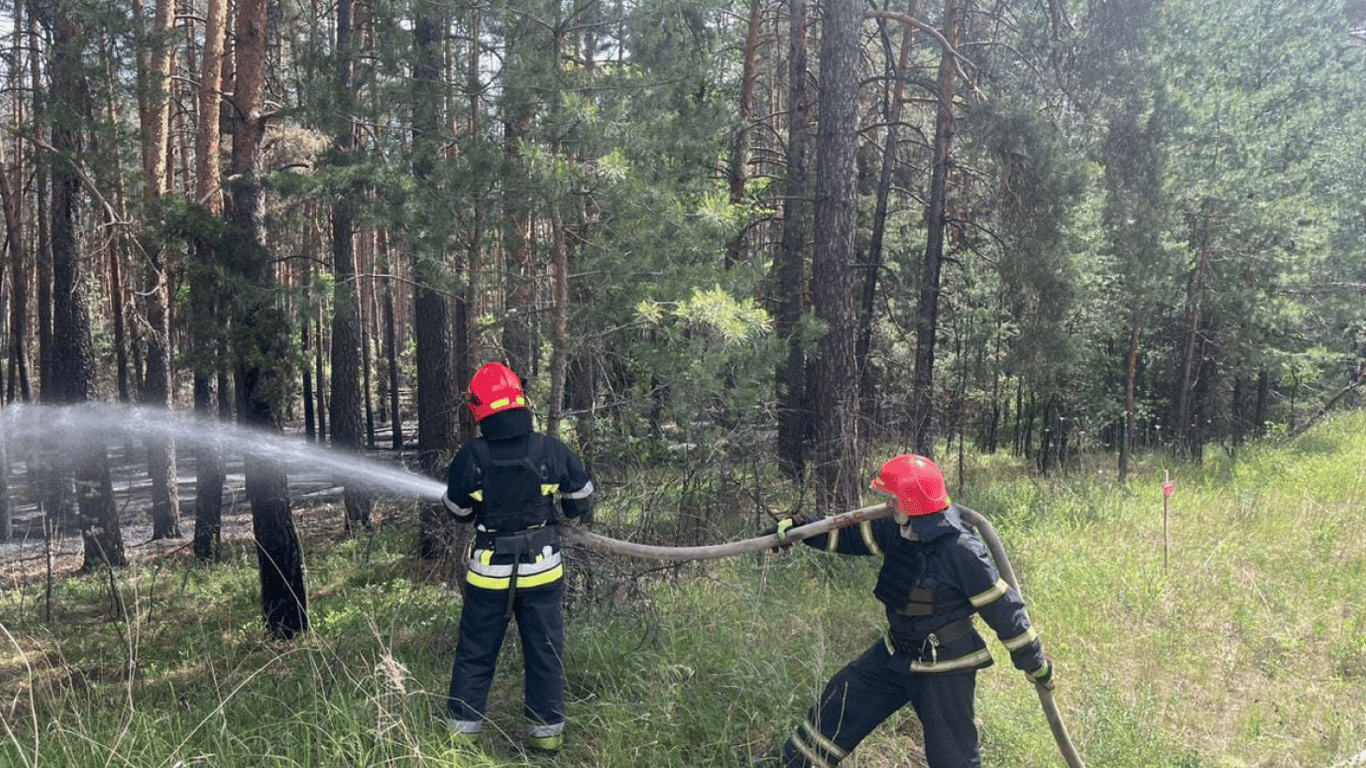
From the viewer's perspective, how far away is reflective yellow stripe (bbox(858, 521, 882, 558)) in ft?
13.8

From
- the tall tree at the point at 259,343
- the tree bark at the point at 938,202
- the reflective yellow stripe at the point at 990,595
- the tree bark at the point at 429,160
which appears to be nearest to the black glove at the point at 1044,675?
the reflective yellow stripe at the point at 990,595

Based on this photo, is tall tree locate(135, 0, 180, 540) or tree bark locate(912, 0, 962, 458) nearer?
tall tree locate(135, 0, 180, 540)

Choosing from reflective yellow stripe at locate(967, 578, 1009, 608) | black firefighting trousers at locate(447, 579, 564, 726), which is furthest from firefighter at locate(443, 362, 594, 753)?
reflective yellow stripe at locate(967, 578, 1009, 608)

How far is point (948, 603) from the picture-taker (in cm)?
394

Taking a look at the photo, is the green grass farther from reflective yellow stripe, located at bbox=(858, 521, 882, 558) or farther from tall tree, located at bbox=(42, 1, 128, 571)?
tall tree, located at bbox=(42, 1, 128, 571)

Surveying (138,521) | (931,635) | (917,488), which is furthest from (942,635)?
(138,521)

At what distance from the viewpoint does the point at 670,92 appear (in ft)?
21.3

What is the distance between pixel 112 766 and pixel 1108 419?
1859cm

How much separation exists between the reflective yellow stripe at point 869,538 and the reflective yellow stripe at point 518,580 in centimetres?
156

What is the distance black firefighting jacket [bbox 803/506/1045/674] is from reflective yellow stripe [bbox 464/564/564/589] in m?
1.67

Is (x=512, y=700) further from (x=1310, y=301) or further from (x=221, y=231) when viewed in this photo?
(x=1310, y=301)

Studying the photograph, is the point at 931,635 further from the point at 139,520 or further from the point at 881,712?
the point at 139,520

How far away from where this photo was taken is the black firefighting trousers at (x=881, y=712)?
3928 mm

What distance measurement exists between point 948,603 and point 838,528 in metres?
0.62
